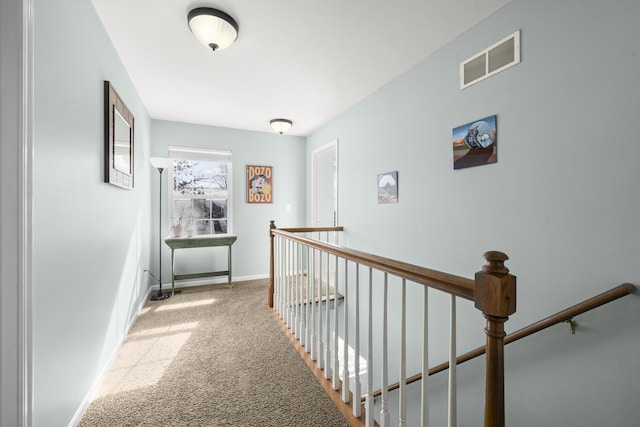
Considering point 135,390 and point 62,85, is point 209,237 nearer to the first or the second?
point 135,390

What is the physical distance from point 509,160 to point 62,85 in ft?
8.25

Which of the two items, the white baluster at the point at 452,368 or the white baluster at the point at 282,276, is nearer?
the white baluster at the point at 452,368

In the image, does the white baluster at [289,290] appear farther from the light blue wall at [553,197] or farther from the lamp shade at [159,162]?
the lamp shade at [159,162]

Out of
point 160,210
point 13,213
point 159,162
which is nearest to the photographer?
point 13,213

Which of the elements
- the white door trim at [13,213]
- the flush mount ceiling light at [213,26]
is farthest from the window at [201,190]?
the white door trim at [13,213]

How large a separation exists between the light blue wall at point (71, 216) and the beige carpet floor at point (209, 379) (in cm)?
20

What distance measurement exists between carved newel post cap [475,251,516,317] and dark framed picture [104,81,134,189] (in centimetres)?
230

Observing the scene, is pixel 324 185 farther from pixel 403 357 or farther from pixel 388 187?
pixel 403 357

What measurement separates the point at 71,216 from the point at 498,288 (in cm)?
192

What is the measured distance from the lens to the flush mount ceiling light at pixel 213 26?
1.81 metres

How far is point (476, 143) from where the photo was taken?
1.98 metres

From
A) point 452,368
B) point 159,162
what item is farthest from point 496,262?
point 159,162

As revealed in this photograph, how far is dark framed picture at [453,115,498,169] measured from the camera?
1883mm

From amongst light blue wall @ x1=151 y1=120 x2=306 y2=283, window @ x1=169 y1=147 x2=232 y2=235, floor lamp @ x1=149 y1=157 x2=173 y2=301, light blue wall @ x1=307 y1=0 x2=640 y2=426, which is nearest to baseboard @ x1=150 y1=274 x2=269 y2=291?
light blue wall @ x1=151 y1=120 x2=306 y2=283
